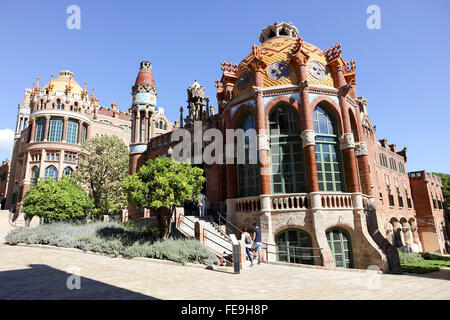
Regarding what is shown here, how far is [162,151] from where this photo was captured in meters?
26.0

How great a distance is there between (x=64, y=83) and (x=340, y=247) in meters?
50.5

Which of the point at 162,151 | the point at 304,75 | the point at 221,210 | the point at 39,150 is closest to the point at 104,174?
the point at 162,151

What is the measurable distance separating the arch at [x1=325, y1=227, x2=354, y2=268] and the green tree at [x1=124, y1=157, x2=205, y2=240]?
7921 mm

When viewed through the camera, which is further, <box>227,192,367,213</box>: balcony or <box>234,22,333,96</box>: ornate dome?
<box>234,22,333,96</box>: ornate dome

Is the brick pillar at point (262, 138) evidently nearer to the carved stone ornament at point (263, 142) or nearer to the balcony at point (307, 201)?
the carved stone ornament at point (263, 142)

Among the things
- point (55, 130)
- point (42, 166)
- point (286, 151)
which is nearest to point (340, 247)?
point (286, 151)

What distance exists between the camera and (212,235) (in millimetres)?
15977

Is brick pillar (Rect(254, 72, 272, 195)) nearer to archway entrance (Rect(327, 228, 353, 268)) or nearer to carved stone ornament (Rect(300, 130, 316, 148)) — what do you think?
carved stone ornament (Rect(300, 130, 316, 148))

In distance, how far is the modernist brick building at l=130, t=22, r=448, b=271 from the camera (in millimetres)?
15461

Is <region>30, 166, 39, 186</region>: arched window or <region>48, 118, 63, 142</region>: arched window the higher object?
<region>48, 118, 63, 142</region>: arched window

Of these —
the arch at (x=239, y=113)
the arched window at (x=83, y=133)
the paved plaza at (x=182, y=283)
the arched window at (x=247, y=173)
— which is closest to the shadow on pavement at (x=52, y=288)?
the paved plaza at (x=182, y=283)

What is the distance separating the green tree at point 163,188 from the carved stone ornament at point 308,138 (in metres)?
6.51

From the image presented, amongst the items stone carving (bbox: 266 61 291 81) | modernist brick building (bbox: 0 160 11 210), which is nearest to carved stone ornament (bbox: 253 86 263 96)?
stone carving (bbox: 266 61 291 81)

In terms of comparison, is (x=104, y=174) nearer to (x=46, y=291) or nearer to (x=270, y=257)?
(x=270, y=257)
